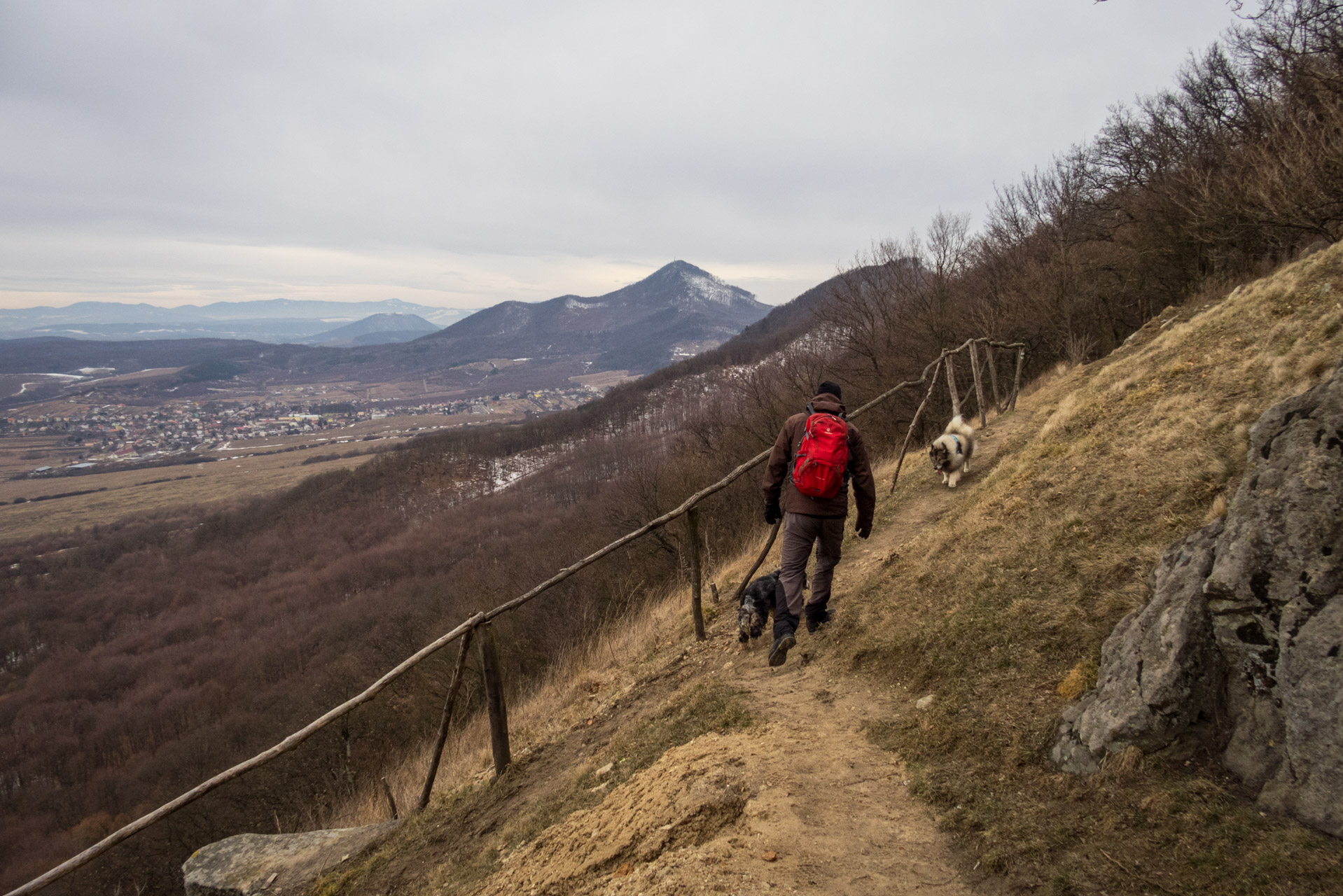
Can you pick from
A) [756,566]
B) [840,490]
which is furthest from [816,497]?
[756,566]

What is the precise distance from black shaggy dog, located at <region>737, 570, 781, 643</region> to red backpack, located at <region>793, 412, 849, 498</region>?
1205 mm

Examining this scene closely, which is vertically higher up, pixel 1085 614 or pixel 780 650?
pixel 1085 614

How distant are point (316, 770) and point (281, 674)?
780 inches

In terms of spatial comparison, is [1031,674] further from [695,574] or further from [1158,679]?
[695,574]

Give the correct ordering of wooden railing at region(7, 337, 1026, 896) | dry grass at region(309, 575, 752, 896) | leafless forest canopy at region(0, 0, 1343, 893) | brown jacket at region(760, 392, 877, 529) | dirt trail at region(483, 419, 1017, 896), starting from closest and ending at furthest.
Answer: dirt trail at region(483, 419, 1017, 896) → dry grass at region(309, 575, 752, 896) → wooden railing at region(7, 337, 1026, 896) → brown jacket at region(760, 392, 877, 529) → leafless forest canopy at region(0, 0, 1343, 893)

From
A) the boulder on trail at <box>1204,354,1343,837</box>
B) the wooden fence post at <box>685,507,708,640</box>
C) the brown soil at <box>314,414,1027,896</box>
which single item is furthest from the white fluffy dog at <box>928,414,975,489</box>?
the boulder on trail at <box>1204,354,1343,837</box>

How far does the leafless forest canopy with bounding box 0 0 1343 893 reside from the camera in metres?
16.0

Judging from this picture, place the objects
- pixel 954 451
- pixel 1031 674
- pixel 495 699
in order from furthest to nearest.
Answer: pixel 954 451, pixel 495 699, pixel 1031 674

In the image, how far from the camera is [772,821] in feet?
9.46

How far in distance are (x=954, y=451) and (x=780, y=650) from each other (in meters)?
4.66

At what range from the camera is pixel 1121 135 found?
87.7 ft

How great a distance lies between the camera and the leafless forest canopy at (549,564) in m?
16.0

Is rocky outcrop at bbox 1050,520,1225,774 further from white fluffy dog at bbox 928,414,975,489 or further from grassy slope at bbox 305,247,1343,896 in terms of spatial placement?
white fluffy dog at bbox 928,414,975,489

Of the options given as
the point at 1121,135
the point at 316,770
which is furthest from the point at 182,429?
the point at 1121,135
